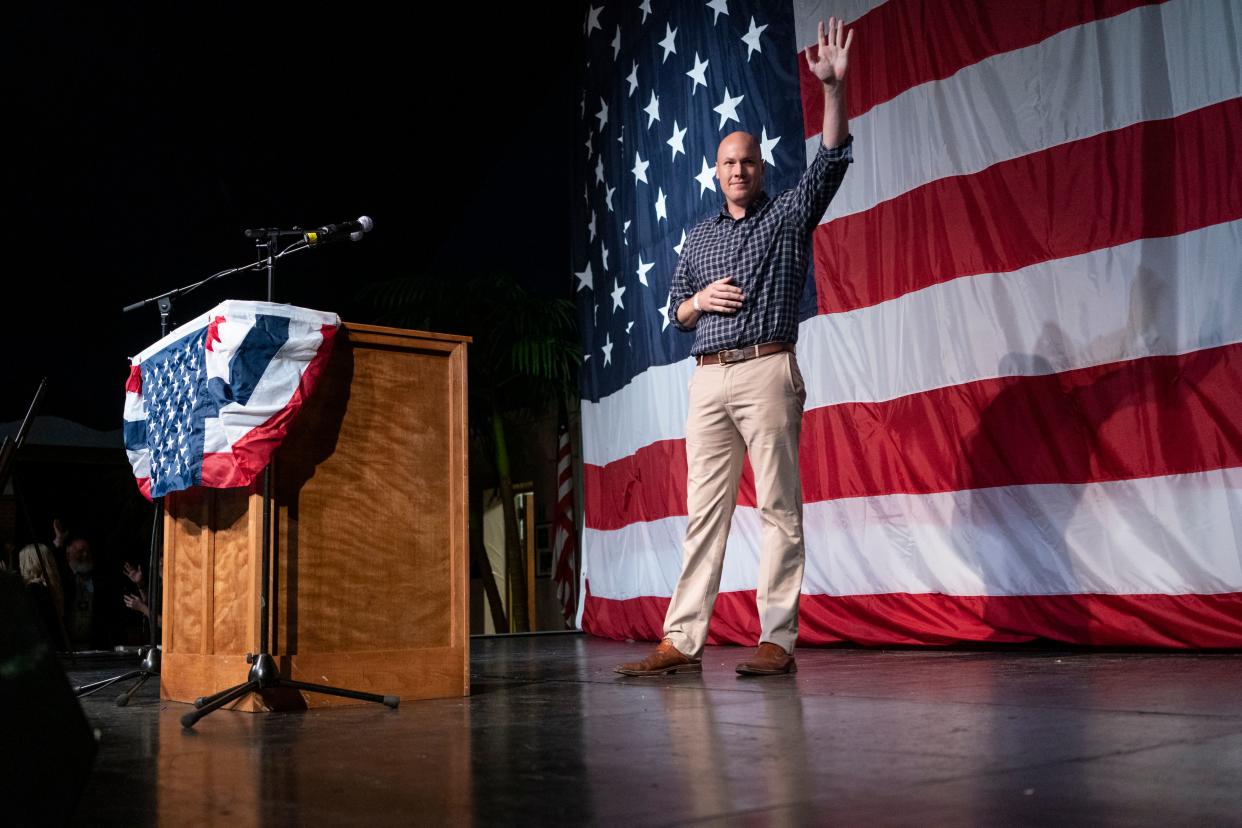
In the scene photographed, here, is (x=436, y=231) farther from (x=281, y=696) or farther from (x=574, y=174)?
(x=281, y=696)

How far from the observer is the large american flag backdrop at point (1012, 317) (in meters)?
2.81

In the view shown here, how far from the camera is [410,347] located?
7.86ft

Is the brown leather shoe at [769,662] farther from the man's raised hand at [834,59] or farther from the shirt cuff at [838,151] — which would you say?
the man's raised hand at [834,59]

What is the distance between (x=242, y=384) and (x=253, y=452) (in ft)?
0.44

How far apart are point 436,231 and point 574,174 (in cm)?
230

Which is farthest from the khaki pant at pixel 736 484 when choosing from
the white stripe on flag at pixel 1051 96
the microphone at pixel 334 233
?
the white stripe on flag at pixel 1051 96

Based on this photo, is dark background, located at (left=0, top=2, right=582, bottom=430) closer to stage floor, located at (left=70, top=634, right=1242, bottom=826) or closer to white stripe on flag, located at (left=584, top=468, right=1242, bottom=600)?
white stripe on flag, located at (left=584, top=468, right=1242, bottom=600)

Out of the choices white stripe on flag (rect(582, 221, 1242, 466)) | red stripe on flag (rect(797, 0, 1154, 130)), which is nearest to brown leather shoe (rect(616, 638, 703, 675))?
white stripe on flag (rect(582, 221, 1242, 466))

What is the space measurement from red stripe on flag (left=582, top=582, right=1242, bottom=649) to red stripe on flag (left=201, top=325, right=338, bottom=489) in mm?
2171

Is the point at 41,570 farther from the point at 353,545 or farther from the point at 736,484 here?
the point at 736,484

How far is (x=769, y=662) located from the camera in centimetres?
249

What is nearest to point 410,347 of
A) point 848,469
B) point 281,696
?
point 281,696

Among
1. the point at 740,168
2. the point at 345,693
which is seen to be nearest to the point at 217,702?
the point at 345,693

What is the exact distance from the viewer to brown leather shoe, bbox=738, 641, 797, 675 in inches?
97.6
